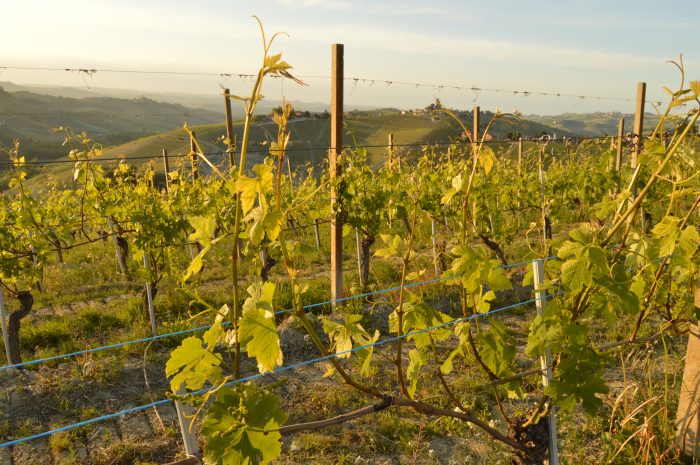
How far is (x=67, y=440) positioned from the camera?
3562 millimetres

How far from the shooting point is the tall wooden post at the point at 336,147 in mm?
4652

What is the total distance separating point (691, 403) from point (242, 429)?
270 cm

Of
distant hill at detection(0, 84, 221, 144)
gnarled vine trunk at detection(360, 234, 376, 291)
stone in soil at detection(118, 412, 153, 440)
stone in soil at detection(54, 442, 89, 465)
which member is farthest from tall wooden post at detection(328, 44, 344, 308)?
distant hill at detection(0, 84, 221, 144)

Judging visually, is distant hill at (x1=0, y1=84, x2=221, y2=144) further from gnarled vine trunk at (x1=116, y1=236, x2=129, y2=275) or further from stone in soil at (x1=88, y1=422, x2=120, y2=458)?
stone in soil at (x1=88, y1=422, x2=120, y2=458)

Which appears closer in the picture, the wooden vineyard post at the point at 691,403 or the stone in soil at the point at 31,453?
the wooden vineyard post at the point at 691,403

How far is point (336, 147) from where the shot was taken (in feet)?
15.8

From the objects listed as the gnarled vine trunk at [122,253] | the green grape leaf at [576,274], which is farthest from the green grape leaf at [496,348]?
the gnarled vine trunk at [122,253]

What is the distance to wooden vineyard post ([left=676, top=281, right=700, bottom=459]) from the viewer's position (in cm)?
285

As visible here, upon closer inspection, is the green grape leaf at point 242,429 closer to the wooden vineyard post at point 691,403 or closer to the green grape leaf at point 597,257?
the green grape leaf at point 597,257

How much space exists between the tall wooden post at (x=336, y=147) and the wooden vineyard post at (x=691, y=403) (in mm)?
2531

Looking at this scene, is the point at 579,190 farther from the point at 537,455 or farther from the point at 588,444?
the point at 537,455

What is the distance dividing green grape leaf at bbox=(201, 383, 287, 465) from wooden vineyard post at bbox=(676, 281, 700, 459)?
8.26ft

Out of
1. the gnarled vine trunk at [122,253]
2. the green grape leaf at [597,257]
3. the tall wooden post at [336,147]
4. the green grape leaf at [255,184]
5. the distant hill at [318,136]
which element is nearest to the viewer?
the green grape leaf at [255,184]

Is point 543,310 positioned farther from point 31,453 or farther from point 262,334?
point 31,453
